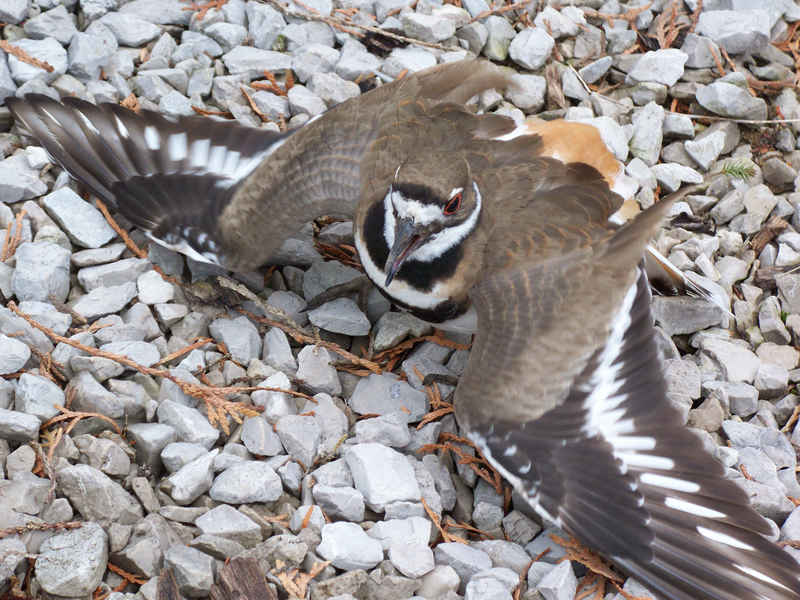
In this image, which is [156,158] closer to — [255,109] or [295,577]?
[255,109]

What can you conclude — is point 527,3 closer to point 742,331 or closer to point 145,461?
point 742,331

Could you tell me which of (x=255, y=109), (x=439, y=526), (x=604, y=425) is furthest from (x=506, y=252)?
(x=255, y=109)

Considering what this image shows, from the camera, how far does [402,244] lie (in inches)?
153

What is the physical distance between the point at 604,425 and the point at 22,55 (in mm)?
3287

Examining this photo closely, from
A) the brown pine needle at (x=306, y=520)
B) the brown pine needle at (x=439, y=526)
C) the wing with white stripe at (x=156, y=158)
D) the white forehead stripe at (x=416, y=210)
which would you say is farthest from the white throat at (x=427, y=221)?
the brown pine needle at (x=306, y=520)

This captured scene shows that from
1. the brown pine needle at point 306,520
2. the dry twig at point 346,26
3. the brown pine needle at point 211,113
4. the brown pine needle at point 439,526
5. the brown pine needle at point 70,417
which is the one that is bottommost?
the brown pine needle at point 439,526

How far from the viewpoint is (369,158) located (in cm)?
432

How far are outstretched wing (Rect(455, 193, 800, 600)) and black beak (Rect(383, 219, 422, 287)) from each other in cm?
34

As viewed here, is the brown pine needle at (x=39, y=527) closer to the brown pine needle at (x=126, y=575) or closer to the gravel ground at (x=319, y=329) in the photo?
the gravel ground at (x=319, y=329)

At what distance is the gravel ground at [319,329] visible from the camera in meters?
3.37

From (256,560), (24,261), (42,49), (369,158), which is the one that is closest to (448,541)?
(256,560)

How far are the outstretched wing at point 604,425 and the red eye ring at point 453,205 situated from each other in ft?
0.80

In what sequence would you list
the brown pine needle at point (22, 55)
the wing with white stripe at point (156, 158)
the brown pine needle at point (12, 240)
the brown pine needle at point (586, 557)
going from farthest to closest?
1. the brown pine needle at point (22, 55)
2. the wing with white stripe at point (156, 158)
3. the brown pine needle at point (12, 240)
4. the brown pine needle at point (586, 557)

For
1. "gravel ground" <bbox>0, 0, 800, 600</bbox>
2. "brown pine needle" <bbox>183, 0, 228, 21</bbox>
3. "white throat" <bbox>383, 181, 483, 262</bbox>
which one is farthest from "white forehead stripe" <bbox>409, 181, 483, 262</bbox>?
"brown pine needle" <bbox>183, 0, 228, 21</bbox>
